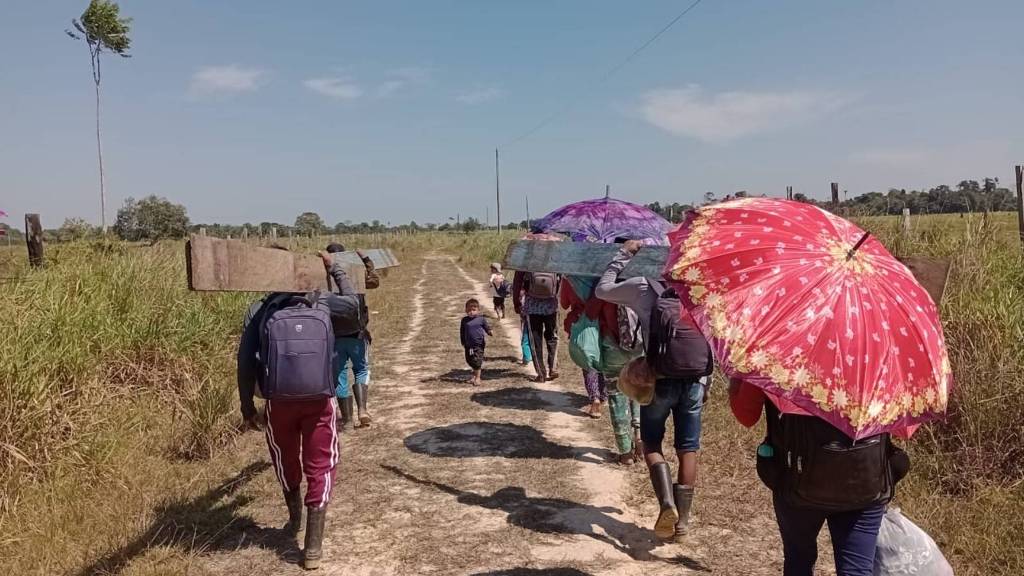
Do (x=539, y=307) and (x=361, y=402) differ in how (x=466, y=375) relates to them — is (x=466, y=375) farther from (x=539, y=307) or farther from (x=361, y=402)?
(x=361, y=402)

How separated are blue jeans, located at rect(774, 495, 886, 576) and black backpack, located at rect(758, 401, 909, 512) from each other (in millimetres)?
86

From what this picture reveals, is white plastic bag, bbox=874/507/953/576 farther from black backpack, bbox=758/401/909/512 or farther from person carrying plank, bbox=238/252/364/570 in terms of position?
person carrying plank, bbox=238/252/364/570

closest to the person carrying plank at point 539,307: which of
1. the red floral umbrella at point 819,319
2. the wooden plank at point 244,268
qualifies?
the wooden plank at point 244,268

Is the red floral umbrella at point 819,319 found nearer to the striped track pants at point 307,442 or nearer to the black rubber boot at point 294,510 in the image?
the striped track pants at point 307,442

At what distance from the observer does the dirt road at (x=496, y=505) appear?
3.67 m

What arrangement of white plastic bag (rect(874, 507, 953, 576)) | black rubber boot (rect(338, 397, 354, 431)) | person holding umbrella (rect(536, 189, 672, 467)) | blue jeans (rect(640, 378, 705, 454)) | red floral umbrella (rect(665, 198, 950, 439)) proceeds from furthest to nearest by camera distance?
1. black rubber boot (rect(338, 397, 354, 431))
2. person holding umbrella (rect(536, 189, 672, 467))
3. blue jeans (rect(640, 378, 705, 454))
4. white plastic bag (rect(874, 507, 953, 576))
5. red floral umbrella (rect(665, 198, 950, 439))

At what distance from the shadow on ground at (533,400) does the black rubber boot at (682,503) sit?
2839mm

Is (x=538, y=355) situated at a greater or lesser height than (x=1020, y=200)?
lesser

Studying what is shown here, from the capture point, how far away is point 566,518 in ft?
13.9

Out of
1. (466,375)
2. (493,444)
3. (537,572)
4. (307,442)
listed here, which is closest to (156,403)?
(307,442)

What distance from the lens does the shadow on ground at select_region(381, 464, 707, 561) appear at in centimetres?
385

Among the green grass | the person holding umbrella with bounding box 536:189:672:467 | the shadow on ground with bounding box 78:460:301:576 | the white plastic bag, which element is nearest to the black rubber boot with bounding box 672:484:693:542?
the person holding umbrella with bounding box 536:189:672:467

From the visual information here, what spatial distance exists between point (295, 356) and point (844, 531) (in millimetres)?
2782

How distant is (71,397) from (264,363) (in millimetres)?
2526
